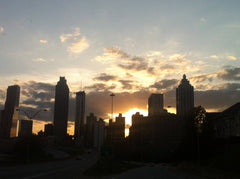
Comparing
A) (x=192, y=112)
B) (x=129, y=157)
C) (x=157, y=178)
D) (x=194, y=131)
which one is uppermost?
(x=192, y=112)

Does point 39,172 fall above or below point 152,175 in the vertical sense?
below

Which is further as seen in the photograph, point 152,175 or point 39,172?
point 39,172

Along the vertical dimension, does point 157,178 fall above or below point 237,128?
below

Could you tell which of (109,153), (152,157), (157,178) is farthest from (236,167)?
(152,157)

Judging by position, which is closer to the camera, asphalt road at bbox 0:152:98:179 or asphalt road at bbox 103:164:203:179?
asphalt road at bbox 0:152:98:179

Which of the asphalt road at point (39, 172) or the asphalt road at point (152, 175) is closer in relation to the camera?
the asphalt road at point (39, 172)

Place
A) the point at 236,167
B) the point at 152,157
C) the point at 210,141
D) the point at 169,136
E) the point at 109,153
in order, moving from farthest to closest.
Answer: the point at 169,136 → the point at 152,157 → the point at 210,141 → the point at 109,153 → the point at 236,167

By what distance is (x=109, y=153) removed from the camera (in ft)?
128

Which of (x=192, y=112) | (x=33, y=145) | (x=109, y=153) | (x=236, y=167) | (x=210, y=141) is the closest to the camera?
(x=236, y=167)

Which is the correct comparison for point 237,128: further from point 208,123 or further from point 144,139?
point 144,139

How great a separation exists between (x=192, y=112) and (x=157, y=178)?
3836cm

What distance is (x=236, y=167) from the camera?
27594 mm

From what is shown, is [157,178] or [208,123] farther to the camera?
[208,123]

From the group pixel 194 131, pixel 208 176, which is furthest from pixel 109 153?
pixel 194 131
